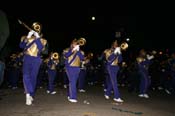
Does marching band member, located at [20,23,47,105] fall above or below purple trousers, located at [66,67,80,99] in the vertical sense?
above

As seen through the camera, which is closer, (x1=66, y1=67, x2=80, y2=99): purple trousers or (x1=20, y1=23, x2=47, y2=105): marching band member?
(x1=20, y1=23, x2=47, y2=105): marching band member

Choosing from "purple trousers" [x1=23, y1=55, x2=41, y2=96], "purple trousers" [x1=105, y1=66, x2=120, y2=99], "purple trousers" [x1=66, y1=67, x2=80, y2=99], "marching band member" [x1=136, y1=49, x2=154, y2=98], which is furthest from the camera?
"marching band member" [x1=136, y1=49, x2=154, y2=98]

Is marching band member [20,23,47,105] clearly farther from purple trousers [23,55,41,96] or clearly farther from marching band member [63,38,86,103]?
marching band member [63,38,86,103]

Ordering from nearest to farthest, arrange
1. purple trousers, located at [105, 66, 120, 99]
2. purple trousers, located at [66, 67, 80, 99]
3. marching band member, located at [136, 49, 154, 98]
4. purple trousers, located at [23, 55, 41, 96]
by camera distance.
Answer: purple trousers, located at [23, 55, 41, 96]
purple trousers, located at [66, 67, 80, 99]
purple trousers, located at [105, 66, 120, 99]
marching band member, located at [136, 49, 154, 98]

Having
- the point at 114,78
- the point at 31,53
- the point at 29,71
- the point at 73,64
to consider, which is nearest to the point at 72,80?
the point at 73,64

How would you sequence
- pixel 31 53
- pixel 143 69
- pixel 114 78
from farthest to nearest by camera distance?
1. pixel 143 69
2. pixel 114 78
3. pixel 31 53

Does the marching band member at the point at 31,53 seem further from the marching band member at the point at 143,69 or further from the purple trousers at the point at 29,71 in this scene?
the marching band member at the point at 143,69

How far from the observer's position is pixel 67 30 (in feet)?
151

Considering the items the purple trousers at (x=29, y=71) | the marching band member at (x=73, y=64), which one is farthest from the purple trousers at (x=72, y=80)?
the purple trousers at (x=29, y=71)

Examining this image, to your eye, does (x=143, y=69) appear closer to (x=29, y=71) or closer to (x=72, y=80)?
(x=72, y=80)

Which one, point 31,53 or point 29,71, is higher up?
point 31,53

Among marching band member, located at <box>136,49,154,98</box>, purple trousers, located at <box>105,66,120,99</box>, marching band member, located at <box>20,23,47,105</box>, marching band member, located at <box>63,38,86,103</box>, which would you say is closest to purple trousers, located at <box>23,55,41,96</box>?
marching band member, located at <box>20,23,47,105</box>

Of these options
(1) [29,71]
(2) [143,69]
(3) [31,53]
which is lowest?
(1) [29,71]

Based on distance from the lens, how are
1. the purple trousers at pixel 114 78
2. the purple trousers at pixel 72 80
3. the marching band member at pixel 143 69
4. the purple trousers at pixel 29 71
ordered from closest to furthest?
the purple trousers at pixel 29 71, the purple trousers at pixel 72 80, the purple trousers at pixel 114 78, the marching band member at pixel 143 69
